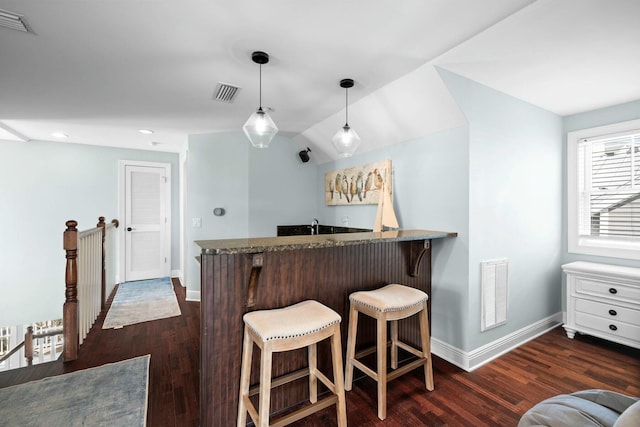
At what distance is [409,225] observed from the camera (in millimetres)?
2898

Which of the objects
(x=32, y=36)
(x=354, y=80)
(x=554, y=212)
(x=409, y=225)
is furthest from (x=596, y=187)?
(x=32, y=36)

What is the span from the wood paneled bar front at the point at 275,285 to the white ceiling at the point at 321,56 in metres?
1.30

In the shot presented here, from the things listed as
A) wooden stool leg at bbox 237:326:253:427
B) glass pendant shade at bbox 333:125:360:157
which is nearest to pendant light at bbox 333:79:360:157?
glass pendant shade at bbox 333:125:360:157

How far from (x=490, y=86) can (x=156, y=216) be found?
5581 mm

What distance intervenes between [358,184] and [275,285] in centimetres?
214

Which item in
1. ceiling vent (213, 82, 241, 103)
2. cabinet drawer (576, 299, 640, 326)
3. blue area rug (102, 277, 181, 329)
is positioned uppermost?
ceiling vent (213, 82, 241, 103)

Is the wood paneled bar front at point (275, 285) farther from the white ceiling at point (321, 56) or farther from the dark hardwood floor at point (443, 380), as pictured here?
the white ceiling at point (321, 56)

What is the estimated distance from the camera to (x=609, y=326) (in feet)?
8.66

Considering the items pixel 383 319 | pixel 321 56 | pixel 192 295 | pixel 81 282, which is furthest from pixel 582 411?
pixel 192 295

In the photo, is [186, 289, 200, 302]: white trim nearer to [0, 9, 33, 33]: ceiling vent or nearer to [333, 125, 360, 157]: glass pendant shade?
[333, 125, 360, 157]: glass pendant shade

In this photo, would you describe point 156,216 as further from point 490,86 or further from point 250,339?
point 490,86

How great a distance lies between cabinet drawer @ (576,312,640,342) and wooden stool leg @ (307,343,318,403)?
277cm

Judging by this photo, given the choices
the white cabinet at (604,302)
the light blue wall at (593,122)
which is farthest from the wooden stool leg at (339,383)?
the light blue wall at (593,122)

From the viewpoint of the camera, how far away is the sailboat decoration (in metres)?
2.96
